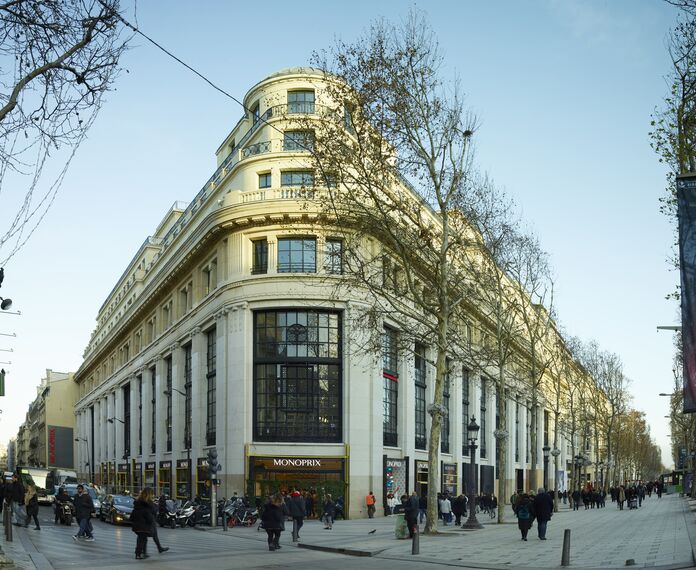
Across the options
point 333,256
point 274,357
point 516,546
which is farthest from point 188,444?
point 516,546

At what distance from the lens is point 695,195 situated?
563 inches

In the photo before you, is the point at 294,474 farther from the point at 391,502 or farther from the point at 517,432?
the point at 517,432

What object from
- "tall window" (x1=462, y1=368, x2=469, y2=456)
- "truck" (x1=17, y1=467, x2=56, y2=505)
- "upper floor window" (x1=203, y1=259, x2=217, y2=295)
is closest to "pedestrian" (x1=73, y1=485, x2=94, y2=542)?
"upper floor window" (x1=203, y1=259, x2=217, y2=295)

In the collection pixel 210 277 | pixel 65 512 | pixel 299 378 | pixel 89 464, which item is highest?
pixel 210 277

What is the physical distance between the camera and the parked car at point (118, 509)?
3841 centimetres

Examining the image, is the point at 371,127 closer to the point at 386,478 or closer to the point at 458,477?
the point at 386,478

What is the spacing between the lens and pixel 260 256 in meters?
46.3

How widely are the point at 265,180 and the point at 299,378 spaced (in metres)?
11.5

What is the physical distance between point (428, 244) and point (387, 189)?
3.08m

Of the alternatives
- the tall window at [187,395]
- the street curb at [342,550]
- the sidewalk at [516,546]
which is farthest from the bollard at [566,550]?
Answer: the tall window at [187,395]

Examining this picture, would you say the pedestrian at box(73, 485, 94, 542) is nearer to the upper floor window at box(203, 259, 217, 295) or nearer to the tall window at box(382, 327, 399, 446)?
the tall window at box(382, 327, 399, 446)

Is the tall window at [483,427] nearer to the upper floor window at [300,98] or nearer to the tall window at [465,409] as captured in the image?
the tall window at [465,409]

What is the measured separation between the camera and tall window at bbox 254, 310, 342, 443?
146 ft

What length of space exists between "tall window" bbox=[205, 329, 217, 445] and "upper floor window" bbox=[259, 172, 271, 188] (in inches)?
374
